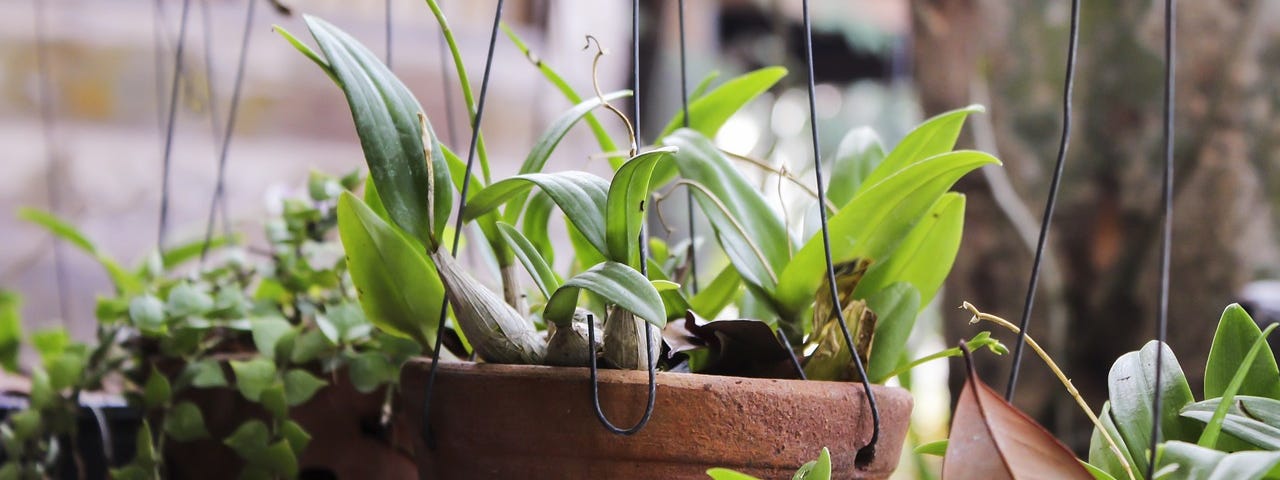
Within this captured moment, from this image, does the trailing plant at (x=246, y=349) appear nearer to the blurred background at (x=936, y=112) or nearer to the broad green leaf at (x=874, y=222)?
the blurred background at (x=936, y=112)

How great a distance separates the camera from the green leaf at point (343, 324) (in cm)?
79

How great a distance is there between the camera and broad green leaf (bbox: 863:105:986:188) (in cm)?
70

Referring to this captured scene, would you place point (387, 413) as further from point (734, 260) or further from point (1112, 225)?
point (1112, 225)

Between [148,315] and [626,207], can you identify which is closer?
[626,207]

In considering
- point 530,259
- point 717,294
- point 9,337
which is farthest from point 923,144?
point 9,337

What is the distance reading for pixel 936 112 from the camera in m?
1.86

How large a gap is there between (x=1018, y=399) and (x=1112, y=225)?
1.08 ft

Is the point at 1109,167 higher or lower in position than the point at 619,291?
lower

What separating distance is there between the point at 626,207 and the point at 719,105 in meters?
0.26

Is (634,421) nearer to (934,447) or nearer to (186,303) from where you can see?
(934,447)

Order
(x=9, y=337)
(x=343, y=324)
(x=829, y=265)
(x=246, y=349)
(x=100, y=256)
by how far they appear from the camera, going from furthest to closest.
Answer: (x=9, y=337) → (x=100, y=256) → (x=246, y=349) → (x=343, y=324) → (x=829, y=265)

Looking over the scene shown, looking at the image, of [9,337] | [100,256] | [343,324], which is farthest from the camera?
A: [9,337]

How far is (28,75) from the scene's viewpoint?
2.04m

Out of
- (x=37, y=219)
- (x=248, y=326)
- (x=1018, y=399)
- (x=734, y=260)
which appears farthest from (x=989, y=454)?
(x=1018, y=399)
